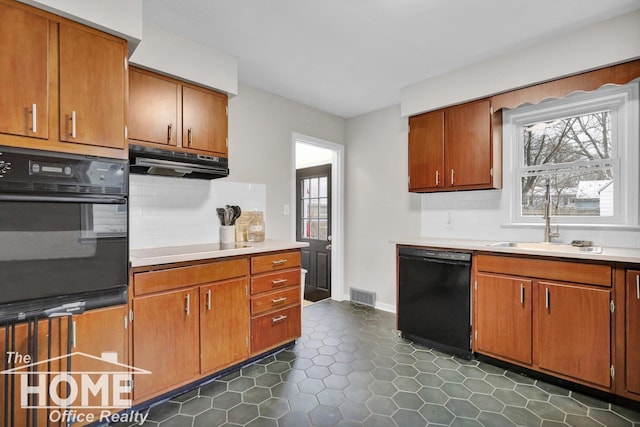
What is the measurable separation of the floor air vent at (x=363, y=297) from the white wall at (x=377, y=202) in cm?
6

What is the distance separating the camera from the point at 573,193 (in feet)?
8.65

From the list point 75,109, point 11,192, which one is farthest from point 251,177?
point 11,192

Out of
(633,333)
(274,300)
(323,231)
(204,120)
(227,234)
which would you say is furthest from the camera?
(323,231)

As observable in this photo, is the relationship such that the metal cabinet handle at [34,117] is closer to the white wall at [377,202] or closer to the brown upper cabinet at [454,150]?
the brown upper cabinet at [454,150]

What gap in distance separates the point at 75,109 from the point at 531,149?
3.48m

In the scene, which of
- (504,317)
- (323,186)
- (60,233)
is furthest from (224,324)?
(323,186)

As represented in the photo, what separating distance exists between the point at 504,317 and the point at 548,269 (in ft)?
1.62

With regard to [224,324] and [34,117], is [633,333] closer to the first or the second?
[224,324]

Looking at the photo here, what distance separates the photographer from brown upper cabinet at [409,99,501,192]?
279 centimetres

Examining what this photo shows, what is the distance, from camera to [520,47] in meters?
2.54

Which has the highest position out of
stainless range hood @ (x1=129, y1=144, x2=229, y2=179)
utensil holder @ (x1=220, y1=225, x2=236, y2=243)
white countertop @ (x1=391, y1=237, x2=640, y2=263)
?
stainless range hood @ (x1=129, y1=144, x2=229, y2=179)

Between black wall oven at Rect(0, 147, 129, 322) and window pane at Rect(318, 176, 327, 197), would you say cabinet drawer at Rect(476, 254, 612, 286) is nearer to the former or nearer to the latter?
window pane at Rect(318, 176, 327, 197)

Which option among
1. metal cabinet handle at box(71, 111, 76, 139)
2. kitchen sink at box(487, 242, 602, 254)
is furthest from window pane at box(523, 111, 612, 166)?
metal cabinet handle at box(71, 111, 76, 139)

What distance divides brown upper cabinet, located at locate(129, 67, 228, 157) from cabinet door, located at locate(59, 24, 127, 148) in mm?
382
